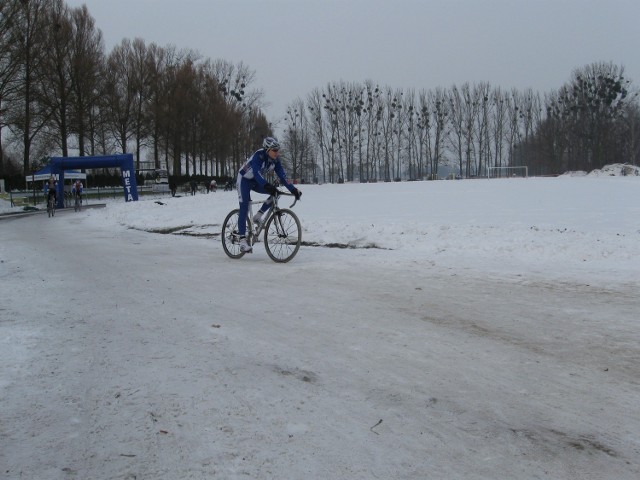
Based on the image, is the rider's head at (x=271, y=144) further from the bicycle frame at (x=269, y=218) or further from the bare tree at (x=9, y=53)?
the bare tree at (x=9, y=53)

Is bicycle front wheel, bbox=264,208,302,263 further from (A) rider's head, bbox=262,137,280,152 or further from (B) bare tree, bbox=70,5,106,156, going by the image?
(B) bare tree, bbox=70,5,106,156

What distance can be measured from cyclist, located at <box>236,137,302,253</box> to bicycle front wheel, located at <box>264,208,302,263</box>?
0.31 m

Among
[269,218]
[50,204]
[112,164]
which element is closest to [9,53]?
[112,164]

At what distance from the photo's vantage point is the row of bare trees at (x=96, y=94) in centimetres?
3972

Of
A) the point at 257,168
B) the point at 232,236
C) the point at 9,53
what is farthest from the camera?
the point at 9,53

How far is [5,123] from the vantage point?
40719 mm

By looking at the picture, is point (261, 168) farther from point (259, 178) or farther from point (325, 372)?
point (325, 372)

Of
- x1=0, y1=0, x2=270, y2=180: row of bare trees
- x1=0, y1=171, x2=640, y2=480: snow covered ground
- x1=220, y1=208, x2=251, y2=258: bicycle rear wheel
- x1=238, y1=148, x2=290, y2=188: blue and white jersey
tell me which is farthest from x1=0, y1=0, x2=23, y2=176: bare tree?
x1=0, y1=171, x2=640, y2=480: snow covered ground

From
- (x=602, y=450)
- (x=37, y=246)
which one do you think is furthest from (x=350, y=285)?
(x=37, y=246)

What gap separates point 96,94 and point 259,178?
44.4 metres

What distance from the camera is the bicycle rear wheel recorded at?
9.45 m

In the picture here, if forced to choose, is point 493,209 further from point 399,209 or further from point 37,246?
point 37,246

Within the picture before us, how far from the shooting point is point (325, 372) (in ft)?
11.7

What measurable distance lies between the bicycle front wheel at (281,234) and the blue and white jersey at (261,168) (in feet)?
1.83
